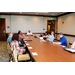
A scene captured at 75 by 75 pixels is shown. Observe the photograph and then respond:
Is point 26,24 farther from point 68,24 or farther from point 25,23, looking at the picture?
point 68,24

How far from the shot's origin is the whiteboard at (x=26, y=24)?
34.6 feet

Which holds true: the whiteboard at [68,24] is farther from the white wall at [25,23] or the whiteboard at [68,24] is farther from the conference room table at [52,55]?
the conference room table at [52,55]

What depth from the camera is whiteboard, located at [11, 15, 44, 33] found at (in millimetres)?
10539

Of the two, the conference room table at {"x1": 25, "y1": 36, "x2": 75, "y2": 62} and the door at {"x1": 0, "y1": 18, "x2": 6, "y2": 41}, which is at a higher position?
the door at {"x1": 0, "y1": 18, "x2": 6, "y2": 41}

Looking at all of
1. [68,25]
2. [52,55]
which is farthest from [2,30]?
[52,55]

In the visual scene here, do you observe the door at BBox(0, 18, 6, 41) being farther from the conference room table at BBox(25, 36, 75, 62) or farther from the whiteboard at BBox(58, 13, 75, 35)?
the conference room table at BBox(25, 36, 75, 62)

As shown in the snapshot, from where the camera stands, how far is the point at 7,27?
10.5 m

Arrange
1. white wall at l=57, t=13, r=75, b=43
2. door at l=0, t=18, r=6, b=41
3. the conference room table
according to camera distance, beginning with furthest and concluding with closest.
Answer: door at l=0, t=18, r=6, b=41 < white wall at l=57, t=13, r=75, b=43 < the conference room table

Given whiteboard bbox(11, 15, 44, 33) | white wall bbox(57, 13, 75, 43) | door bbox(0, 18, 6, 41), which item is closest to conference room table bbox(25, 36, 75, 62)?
white wall bbox(57, 13, 75, 43)

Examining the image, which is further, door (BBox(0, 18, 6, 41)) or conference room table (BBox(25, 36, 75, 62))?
door (BBox(0, 18, 6, 41))

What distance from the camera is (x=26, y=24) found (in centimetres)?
1081
